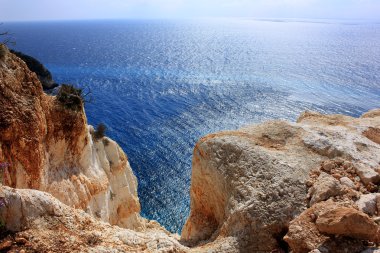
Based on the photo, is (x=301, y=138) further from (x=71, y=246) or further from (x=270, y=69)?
(x=270, y=69)

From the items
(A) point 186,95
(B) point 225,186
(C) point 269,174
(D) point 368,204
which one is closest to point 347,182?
(D) point 368,204

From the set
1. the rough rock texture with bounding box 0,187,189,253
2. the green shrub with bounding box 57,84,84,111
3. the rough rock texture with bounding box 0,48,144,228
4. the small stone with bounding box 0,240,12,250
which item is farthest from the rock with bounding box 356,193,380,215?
the green shrub with bounding box 57,84,84,111

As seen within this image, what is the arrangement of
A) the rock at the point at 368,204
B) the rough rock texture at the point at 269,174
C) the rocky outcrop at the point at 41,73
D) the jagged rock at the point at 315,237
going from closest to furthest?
the jagged rock at the point at 315,237 < the rock at the point at 368,204 < the rough rock texture at the point at 269,174 < the rocky outcrop at the point at 41,73

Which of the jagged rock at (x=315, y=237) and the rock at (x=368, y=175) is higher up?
the rock at (x=368, y=175)

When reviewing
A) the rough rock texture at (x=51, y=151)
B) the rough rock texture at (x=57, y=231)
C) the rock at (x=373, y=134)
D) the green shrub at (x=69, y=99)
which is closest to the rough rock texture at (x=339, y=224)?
the rough rock texture at (x=57, y=231)

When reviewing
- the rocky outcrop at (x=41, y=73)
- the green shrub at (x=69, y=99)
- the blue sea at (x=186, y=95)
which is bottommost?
the blue sea at (x=186, y=95)

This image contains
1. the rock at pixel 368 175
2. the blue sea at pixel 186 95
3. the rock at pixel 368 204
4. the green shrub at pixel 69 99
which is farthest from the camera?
the blue sea at pixel 186 95

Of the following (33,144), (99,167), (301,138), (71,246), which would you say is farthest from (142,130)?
(71,246)

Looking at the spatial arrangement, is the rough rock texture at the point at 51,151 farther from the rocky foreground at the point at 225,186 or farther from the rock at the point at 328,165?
the rock at the point at 328,165
